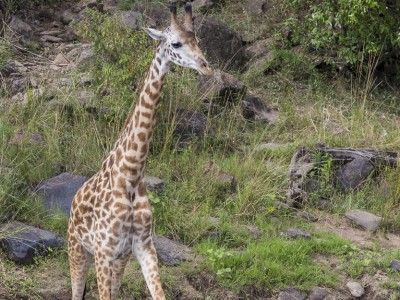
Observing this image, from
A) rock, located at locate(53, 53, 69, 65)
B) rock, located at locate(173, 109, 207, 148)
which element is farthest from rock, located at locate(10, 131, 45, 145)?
rock, located at locate(53, 53, 69, 65)

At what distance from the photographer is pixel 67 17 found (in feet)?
43.5

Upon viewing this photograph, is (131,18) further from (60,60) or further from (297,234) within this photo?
(297,234)

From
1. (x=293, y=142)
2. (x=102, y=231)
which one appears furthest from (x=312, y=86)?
(x=102, y=231)

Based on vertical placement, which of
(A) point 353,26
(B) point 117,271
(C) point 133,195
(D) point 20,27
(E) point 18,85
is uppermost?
(D) point 20,27

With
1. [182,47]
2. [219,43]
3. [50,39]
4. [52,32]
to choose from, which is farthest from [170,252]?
[52,32]

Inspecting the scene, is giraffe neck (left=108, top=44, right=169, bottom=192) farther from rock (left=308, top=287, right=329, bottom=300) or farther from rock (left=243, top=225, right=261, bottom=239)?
rock (left=243, top=225, right=261, bottom=239)

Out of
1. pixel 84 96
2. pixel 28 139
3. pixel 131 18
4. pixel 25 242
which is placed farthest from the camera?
pixel 131 18

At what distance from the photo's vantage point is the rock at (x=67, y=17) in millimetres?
13188

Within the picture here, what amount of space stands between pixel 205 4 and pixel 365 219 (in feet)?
18.8

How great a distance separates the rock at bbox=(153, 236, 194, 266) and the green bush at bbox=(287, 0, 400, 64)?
4.44m

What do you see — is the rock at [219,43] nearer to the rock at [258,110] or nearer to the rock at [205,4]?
the rock at [258,110]

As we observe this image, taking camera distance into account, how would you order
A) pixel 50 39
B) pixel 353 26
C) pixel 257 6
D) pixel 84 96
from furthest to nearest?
pixel 257 6 < pixel 50 39 < pixel 353 26 < pixel 84 96

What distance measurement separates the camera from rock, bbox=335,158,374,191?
9625 mm

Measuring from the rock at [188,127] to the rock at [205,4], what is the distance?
3736mm
